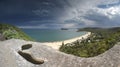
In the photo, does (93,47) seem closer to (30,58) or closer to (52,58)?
(52,58)

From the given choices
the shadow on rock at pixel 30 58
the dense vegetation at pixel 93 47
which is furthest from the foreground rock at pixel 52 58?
the dense vegetation at pixel 93 47

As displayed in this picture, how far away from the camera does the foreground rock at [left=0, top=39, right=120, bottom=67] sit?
748 inches

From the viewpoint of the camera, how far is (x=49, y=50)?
22031mm

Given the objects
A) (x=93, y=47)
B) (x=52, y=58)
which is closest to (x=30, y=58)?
(x=52, y=58)

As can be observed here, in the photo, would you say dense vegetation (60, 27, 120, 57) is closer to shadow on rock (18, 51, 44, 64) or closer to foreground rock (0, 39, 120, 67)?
foreground rock (0, 39, 120, 67)

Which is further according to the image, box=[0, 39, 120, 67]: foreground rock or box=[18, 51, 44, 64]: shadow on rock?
box=[18, 51, 44, 64]: shadow on rock

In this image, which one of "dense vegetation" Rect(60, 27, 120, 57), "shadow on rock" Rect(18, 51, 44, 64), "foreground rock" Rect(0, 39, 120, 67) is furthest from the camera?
"dense vegetation" Rect(60, 27, 120, 57)

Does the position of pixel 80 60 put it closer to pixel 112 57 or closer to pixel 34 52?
pixel 112 57

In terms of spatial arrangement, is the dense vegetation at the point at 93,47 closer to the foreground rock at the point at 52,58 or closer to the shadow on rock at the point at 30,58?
the foreground rock at the point at 52,58

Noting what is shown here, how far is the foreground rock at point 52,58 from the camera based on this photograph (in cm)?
1900

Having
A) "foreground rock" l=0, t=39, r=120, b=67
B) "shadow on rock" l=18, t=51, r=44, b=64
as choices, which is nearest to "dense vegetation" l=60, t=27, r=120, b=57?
"foreground rock" l=0, t=39, r=120, b=67

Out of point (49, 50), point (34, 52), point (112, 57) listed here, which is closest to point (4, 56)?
point (34, 52)

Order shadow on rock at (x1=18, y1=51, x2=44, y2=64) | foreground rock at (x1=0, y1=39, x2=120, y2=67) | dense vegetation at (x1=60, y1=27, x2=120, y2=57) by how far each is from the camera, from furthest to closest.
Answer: dense vegetation at (x1=60, y1=27, x2=120, y2=57)
shadow on rock at (x1=18, y1=51, x2=44, y2=64)
foreground rock at (x1=0, y1=39, x2=120, y2=67)

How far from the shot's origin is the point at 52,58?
20938 mm
